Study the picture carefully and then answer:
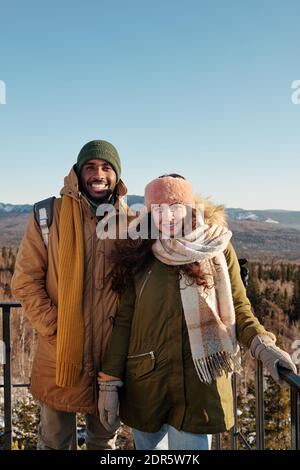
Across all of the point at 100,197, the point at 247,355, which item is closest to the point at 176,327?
the point at 100,197

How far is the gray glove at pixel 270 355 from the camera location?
1.67m

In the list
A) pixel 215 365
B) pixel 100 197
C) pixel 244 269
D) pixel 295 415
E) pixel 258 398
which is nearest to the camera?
pixel 295 415

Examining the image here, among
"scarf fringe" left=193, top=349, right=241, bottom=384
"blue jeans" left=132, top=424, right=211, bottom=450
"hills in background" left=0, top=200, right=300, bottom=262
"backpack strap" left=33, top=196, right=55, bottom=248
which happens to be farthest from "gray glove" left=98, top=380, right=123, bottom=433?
"hills in background" left=0, top=200, right=300, bottom=262

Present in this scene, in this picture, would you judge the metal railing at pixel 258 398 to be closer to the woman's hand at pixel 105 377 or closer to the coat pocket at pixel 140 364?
the coat pocket at pixel 140 364

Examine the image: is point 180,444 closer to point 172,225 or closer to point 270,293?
point 172,225

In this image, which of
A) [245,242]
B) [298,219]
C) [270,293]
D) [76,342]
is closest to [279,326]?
[270,293]

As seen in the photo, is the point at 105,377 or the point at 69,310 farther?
the point at 69,310

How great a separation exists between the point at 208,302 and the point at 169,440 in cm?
58

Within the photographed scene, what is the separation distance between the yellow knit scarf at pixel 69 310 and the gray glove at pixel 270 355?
0.77 metres

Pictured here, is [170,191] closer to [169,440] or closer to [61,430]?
[169,440]

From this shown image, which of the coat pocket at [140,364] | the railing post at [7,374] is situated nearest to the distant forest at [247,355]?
the coat pocket at [140,364]

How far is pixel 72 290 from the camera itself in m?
2.16

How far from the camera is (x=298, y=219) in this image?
302 ft
